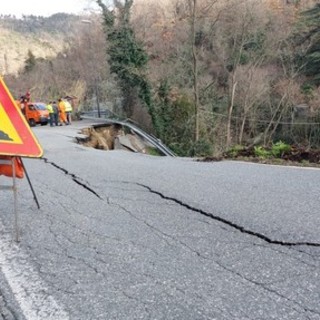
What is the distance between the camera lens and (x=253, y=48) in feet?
119

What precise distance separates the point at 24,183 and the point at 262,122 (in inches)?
1164

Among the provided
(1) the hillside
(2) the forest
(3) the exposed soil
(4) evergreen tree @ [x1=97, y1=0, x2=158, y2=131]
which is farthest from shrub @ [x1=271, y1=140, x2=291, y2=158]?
(1) the hillside

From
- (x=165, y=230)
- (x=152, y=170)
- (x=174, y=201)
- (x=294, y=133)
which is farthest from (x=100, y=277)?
(x=294, y=133)

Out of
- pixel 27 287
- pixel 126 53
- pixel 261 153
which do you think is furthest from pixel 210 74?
pixel 27 287

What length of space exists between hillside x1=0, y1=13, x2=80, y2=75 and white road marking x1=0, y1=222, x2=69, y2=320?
93098 mm

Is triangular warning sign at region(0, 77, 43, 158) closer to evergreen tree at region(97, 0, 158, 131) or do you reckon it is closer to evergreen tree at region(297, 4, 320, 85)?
evergreen tree at region(97, 0, 158, 131)

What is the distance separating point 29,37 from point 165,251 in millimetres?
121051

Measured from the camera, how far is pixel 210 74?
39.3m

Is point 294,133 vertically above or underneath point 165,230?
underneath

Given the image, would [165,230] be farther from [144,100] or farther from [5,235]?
[144,100]

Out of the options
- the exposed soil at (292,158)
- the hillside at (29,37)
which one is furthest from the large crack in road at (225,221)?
the hillside at (29,37)

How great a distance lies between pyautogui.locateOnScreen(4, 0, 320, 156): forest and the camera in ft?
92.7

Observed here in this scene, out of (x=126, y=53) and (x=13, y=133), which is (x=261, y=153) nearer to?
(x=13, y=133)

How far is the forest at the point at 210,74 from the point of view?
92.7 ft
